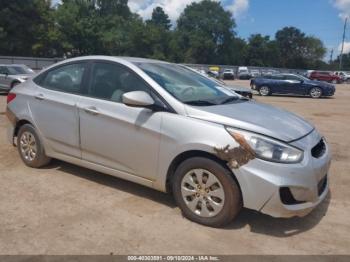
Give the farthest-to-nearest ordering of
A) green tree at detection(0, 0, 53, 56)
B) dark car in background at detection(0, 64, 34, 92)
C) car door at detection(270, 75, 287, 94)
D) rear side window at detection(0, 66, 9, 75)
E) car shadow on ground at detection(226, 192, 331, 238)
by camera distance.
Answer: green tree at detection(0, 0, 53, 56)
car door at detection(270, 75, 287, 94)
rear side window at detection(0, 66, 9, 75)
dark car in background at detection(0, 64, 34, 92)
car shadow on ground at detection(226, 192, 331, 238)

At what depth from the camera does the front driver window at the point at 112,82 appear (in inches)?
179

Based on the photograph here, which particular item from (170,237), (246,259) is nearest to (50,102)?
(170,237)

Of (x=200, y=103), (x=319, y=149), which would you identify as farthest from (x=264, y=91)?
(x=200, y=103)

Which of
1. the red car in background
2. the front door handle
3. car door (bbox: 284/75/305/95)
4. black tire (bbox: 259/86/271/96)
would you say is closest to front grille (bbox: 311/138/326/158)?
the front door handle

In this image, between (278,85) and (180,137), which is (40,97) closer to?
(180,137)

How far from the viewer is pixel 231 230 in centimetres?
389

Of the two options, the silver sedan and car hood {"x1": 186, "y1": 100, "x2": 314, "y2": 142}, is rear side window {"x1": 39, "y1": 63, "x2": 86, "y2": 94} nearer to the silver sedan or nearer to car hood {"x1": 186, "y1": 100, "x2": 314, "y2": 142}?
the silver sedan

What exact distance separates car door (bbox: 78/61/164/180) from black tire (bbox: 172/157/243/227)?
36cm

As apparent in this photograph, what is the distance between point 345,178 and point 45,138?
13.7 ft

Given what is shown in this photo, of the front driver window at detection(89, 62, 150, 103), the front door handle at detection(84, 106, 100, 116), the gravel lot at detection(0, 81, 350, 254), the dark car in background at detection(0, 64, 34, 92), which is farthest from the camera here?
the dark car in background at detection(0, 64, 34, 92)

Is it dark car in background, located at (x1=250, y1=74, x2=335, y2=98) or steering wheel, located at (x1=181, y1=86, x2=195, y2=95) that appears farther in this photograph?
dark car in background, located at (x1=250, y1=74, x2=335, y2=98)

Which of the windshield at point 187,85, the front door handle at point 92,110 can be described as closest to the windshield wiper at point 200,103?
the windshield at point 187,85

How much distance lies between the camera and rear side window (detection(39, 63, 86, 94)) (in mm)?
5043

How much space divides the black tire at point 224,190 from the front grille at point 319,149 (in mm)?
891
